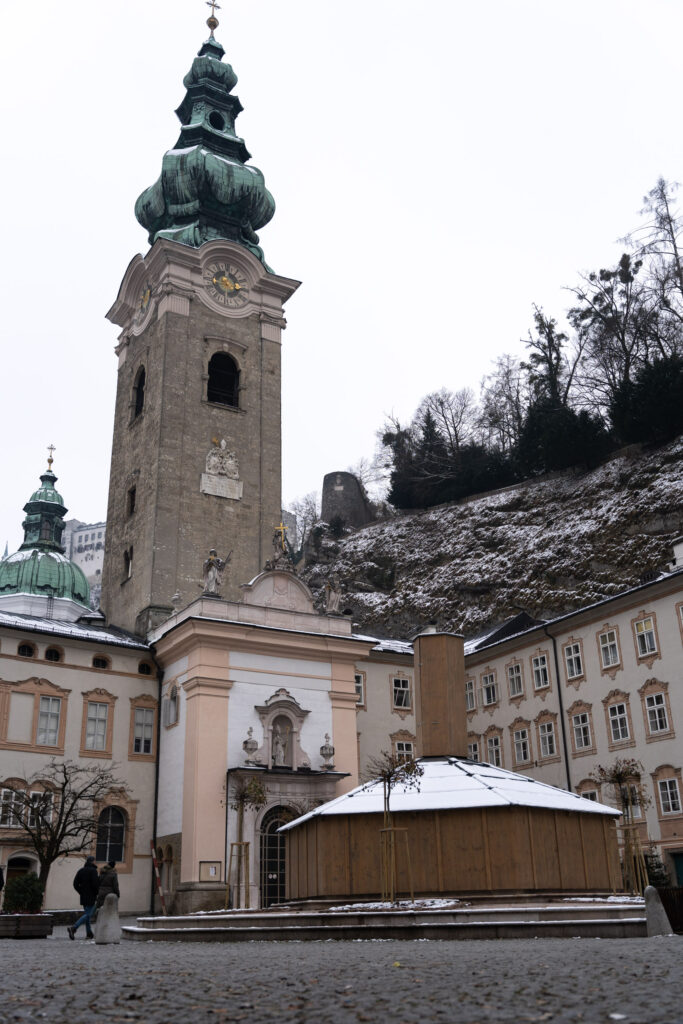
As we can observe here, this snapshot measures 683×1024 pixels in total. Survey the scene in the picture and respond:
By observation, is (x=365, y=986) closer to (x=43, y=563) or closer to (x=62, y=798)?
(x=62, y=798)

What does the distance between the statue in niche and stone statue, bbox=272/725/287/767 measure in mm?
12344

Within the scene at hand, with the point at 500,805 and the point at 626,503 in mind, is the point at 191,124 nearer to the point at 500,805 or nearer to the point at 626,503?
the point at 626,503

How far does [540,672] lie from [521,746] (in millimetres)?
2922

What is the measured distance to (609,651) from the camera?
34344 mm

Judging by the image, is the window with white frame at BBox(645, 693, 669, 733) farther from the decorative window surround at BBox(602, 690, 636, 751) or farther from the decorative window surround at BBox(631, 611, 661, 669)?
the decorative window surround at BBox(631, 611, 661, 669)

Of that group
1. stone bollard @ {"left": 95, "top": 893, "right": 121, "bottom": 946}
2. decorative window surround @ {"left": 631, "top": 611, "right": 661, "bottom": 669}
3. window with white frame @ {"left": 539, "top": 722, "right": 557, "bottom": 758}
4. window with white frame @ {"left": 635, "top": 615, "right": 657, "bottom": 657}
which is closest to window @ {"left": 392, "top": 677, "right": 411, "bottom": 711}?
window with white frame @ {"left": 539, "top": 722, "right": 557, "bottom": 758}

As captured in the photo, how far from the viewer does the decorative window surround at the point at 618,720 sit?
32.9 metres

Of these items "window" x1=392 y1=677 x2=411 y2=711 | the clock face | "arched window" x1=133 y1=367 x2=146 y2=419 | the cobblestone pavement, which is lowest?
the cobblestone pavement

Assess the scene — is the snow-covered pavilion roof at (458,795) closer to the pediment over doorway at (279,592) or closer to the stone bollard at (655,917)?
the stone bollard at (655,917)

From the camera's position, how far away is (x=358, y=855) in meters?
20.5

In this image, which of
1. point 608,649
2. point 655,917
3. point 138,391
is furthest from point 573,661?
point 655,917

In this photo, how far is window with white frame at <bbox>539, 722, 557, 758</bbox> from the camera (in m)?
36.2

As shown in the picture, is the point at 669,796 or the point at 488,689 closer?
the point at 669,796

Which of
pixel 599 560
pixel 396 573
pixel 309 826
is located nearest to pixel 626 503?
pixel 599 560
